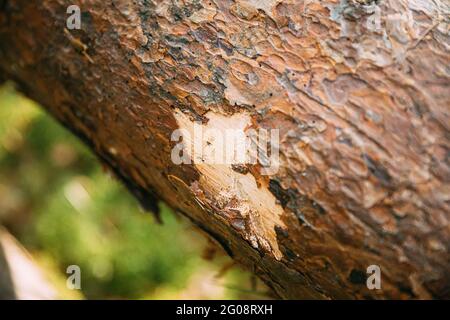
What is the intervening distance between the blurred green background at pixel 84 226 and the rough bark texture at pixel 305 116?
3.04ft

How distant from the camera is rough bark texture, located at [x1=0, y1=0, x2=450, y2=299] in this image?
672 millimetres

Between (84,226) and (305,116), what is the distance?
1505mm

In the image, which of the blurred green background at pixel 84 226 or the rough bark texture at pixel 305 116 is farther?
the blurred green background at pixel 84 226

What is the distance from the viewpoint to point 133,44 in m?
0.84

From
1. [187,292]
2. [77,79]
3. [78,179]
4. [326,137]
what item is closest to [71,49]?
[77,79]

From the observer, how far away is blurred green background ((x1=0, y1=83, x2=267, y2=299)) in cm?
189

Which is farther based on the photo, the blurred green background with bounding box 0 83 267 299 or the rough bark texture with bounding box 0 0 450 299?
the blurred green background with bounding box 0 83 267 299

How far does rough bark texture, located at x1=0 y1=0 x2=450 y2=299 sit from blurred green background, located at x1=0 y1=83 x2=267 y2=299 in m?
0.93

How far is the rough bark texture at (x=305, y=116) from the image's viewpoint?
67 centimetres

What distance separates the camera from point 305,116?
0.71m

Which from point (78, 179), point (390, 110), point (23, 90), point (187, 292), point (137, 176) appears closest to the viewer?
point (390, 110)

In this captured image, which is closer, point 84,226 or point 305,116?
point 305,116

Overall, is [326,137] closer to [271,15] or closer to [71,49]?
[271,15]

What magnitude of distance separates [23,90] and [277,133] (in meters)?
0.70
